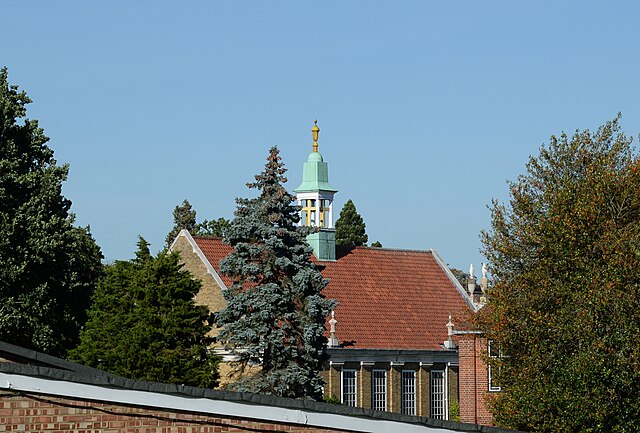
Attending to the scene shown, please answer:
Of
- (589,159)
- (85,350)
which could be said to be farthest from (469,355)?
(85,350)

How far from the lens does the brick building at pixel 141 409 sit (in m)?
15.9

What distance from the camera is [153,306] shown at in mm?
44875

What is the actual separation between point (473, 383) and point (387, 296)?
13987 mm

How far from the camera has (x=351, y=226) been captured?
11194cm

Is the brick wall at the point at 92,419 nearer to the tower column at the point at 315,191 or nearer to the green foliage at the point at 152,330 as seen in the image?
the green foliage at the point at 152,330

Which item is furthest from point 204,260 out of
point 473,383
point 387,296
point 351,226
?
point 351,226

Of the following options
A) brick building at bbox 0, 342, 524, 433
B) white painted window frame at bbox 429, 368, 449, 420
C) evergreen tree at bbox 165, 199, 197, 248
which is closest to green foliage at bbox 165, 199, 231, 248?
evergreen tree at bbox 165, 199, 197, 248

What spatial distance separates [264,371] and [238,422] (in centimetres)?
3233

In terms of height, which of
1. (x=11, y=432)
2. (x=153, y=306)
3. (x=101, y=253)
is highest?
(x=101, y=253)

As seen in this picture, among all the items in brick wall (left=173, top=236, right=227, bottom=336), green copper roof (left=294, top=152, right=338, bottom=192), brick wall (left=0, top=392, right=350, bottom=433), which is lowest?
brick wall (left=0, top=392, right=350, bottom=433)

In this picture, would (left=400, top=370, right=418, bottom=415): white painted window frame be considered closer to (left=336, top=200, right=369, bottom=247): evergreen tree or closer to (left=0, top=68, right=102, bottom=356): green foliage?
(left=0, top=68, right=102, bottom=356): green foliage

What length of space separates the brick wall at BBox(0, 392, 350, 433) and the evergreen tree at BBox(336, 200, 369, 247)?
306 feet

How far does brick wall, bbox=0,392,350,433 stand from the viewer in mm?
15875

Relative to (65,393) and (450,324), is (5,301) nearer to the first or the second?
(450,324)
